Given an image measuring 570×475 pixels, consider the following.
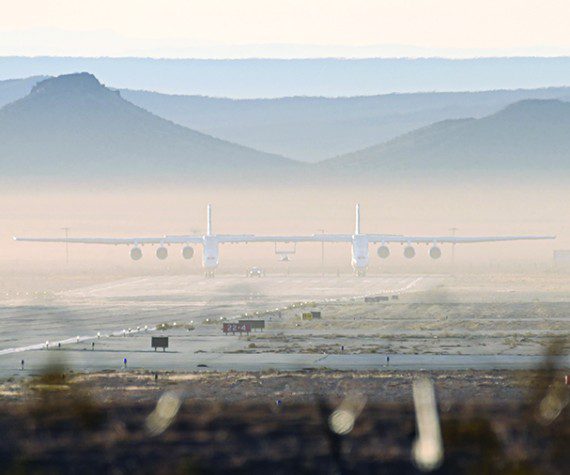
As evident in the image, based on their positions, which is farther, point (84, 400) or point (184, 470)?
Result: point (84, 400)

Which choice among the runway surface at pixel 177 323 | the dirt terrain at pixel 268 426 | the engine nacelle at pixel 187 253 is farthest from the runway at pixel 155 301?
the dirt terrain at pixel 268 426

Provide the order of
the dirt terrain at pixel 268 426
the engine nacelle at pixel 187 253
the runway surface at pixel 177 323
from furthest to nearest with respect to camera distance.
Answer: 1. the engine nacelle at pixel 187 253
2. the runway surface at pixel 177 323
3. the dirt terrain at pixel 268 426

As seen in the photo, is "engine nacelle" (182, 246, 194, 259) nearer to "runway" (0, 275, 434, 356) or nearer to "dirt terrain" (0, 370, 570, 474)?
"runway" (0, 275, 434, 356)

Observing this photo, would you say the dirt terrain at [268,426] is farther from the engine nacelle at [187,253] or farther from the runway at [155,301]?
the engine nacelle at [187,253]

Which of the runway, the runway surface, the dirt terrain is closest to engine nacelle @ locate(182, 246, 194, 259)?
the runway

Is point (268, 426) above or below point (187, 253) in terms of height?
below

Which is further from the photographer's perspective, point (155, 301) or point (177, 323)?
point (155, 301)

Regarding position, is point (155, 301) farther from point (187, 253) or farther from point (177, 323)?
point (187, 253)

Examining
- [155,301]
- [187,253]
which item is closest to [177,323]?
[155,301]

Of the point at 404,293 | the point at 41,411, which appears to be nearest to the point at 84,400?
the point at 41,411

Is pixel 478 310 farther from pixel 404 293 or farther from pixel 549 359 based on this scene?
pixel 549 359

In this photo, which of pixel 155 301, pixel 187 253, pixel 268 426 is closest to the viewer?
pixel 268 426
